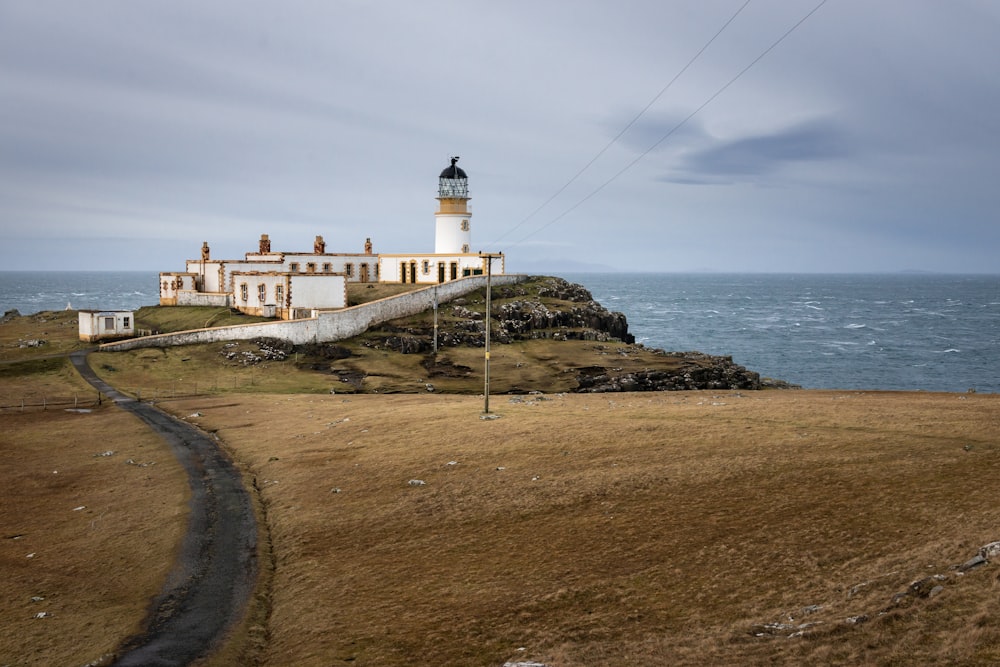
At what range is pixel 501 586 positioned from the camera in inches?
735

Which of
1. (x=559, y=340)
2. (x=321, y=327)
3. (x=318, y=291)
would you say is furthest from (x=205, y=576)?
(x=559, y=340)

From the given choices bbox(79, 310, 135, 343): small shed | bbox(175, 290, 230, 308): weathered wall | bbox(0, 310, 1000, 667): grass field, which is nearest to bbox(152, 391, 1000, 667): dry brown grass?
bbox(0, 310, 1000, 667): grass field

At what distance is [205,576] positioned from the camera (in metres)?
20.7

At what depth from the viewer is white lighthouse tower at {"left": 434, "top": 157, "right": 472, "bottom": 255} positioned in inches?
3556

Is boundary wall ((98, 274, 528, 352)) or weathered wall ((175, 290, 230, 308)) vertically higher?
weathered wall ((175, 290, 230, 308))

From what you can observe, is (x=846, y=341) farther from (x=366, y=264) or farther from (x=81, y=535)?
(x=81, y=535)

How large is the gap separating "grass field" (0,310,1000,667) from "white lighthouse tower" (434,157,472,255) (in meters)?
55.5

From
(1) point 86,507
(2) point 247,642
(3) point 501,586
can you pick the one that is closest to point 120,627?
(2) point 247,642

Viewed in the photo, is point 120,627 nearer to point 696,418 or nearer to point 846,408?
point 696,418

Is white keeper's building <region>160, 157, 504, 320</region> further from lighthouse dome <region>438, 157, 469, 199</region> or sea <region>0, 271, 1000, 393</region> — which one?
sea <region>0, 271, 1000, 393</region>

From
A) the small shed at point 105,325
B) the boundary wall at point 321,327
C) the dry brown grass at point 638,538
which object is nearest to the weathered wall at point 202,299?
the small shed at point 105,325

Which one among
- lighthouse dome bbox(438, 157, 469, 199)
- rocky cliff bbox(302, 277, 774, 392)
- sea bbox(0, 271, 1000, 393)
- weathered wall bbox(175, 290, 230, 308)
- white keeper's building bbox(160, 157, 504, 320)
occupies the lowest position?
sea bbox(0, 271, 1000, 393)

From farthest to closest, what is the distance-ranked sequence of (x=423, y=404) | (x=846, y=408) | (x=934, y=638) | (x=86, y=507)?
(x=423, y=404)
(x=846, y=408)
(x=86, y=507)
(x=934, y=638)

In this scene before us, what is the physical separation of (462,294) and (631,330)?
6347 cm
